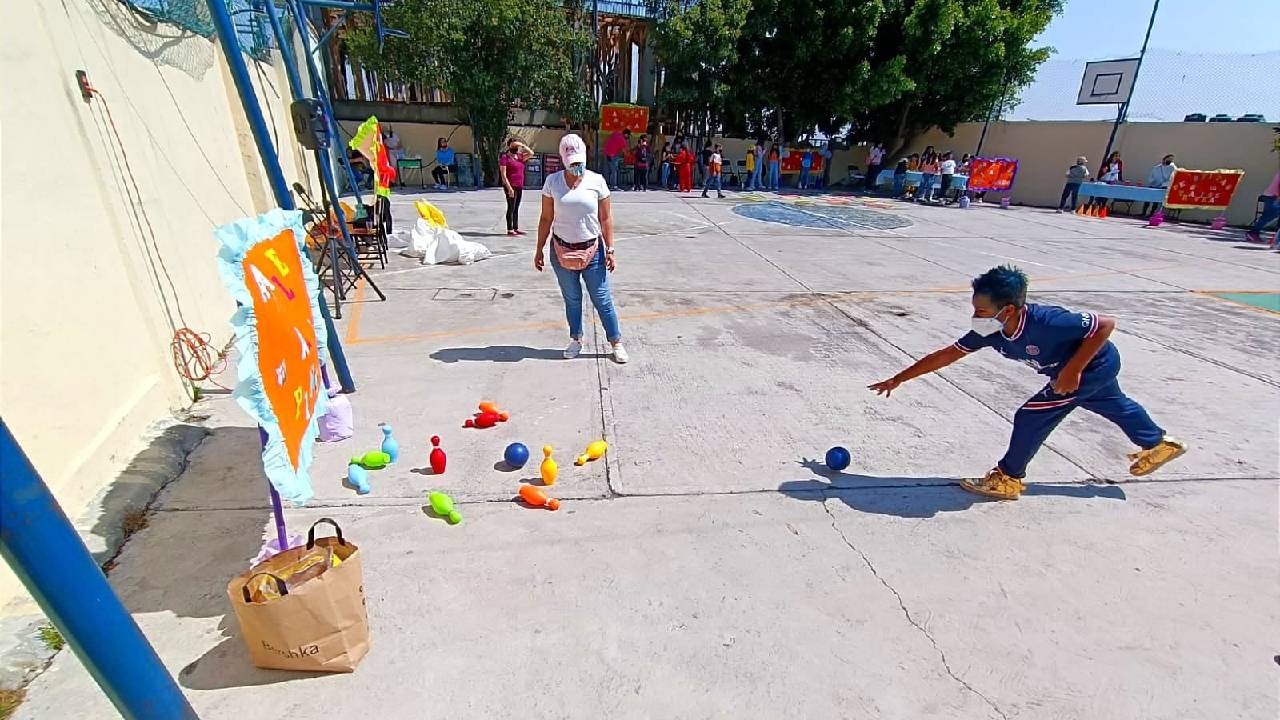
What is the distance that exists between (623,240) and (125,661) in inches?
380

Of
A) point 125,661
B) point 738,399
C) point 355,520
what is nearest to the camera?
point 125,661

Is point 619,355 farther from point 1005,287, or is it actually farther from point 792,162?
point 792,162

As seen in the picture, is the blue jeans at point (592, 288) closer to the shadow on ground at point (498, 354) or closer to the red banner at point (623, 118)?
the shadow on ground at point (498, 354)

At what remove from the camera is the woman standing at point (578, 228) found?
4.51 meters

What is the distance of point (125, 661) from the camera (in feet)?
4.49

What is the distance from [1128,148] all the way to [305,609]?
2472 centimetres

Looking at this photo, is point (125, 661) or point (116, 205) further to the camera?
point (116, 205)

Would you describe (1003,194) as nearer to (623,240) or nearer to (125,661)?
(623,240)

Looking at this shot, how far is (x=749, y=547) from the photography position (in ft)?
9.61

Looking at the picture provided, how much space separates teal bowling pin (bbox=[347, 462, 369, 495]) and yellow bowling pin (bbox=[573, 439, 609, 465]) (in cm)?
116

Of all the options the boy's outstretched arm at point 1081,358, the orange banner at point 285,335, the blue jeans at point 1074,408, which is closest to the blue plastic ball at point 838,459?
the blue jeans at point 1074,408

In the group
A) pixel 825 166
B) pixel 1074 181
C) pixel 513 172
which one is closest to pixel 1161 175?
pixel 1074 181

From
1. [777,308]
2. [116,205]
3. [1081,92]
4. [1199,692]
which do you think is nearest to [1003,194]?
[1081,92]

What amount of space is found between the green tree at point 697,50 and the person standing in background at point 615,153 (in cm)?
244
